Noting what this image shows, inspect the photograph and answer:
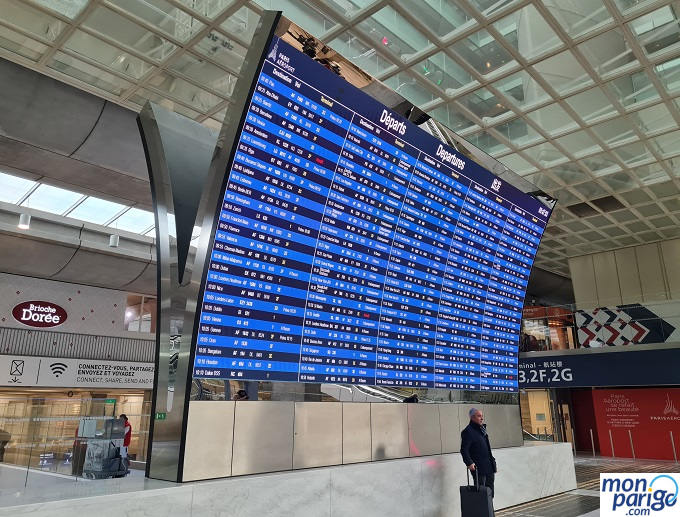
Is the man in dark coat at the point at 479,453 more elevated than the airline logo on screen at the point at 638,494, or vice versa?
the man in dark coat at the point at 479,453

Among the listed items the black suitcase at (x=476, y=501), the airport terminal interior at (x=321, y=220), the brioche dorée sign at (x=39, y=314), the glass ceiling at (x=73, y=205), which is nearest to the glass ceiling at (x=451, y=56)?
the airport terminal interior at (x=321, y=220)

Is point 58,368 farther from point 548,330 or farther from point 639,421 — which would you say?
point 639,421

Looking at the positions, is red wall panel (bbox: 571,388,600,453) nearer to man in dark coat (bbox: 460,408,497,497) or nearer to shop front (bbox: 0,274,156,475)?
shop front (bbox: 0,274,156,475)

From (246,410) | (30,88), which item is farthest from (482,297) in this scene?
(30,88)

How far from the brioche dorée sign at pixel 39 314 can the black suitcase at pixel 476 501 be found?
49.9 ft

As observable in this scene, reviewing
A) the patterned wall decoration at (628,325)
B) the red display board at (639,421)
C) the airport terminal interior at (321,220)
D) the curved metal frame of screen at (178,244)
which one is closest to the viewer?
the curved metal frame of screen at (178,244)

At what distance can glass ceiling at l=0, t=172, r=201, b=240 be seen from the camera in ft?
46.2

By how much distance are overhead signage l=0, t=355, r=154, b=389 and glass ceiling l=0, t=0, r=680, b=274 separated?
9698 mm

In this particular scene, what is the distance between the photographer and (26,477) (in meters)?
5.27

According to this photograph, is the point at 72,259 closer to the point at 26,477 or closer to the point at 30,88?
the point at 30,88

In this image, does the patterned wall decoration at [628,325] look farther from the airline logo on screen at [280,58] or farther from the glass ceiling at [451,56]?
the airline logo on screen at [280,58]

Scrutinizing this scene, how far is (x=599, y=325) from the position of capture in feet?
57.9

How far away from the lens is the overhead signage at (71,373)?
15058 mm

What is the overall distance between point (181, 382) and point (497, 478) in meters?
4.89
